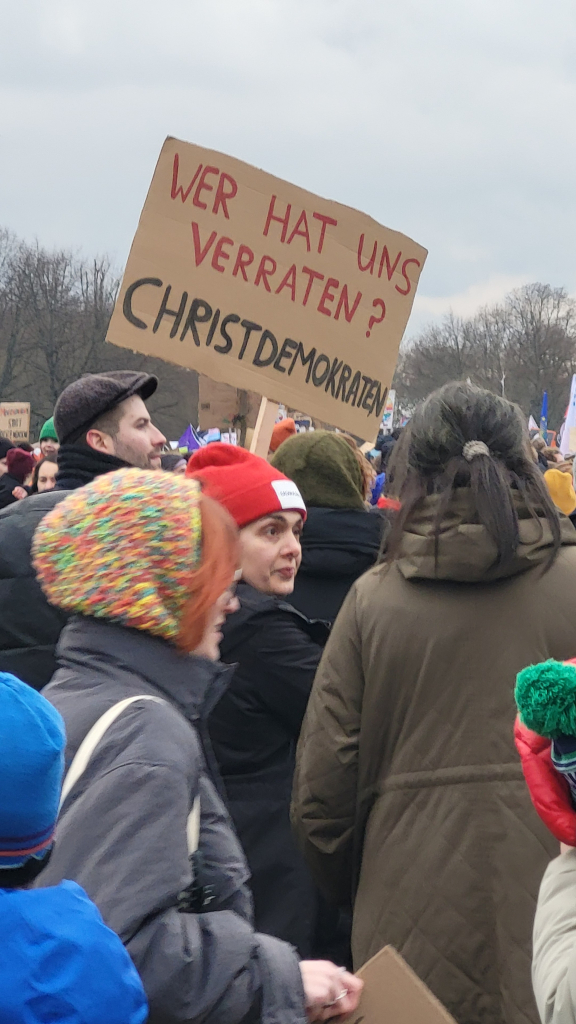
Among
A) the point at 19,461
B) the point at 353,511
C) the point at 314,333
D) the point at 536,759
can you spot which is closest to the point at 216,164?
the point at 314,333

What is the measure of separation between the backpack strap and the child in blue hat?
0.22 m

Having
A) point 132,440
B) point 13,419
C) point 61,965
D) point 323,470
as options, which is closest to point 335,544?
point 323,470

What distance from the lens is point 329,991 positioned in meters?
1.57

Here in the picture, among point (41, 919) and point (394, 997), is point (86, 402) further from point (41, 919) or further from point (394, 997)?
point (41, 919)

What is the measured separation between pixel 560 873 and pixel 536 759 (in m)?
0.18

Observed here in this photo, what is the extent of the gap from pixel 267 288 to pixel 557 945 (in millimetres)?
3050

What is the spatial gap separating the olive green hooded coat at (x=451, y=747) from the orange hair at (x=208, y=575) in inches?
23.1

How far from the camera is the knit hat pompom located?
133 centimetres

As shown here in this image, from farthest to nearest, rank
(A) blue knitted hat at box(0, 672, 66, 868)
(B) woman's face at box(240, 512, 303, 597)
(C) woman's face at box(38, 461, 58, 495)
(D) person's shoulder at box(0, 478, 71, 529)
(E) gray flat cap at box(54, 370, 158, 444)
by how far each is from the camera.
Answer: (C) woman's face at box(38, 461, 58, 495), (E) gray flat cap at box(54, 370, 158, 444), (D) person's shoulder at box(0, 478, 71, 529), (B) woman's face at box(240, 512, 303, 597), (A) blue knitted hat at box(0, 672, 66, 868)

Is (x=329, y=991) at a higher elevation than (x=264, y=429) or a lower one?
lower

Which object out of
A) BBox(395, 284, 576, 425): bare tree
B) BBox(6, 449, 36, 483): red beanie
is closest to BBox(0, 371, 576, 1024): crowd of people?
BBox(6, 449, 36, 483): red beanie

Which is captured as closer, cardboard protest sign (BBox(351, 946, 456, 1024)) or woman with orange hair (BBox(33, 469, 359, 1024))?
woman with orange hair (BBox(33, 469, 359, 1024))

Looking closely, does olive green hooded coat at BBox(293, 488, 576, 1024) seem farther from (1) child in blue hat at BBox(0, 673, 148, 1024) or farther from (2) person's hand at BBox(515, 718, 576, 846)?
(1) child in blue hat at BBox(0, 673, 148, 1024)

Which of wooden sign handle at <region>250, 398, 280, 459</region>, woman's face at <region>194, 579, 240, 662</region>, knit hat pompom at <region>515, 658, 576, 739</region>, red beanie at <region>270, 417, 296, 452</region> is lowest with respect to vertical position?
woman's face at <region>194, 579, 240, 662</region>
